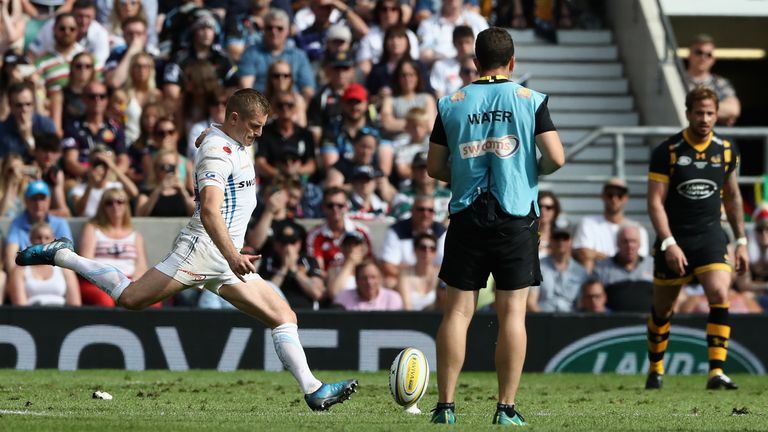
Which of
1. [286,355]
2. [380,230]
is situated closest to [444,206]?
[380,230]

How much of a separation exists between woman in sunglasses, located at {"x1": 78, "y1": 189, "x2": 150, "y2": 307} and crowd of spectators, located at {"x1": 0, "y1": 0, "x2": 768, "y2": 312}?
0.02 metres

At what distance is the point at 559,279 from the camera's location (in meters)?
15.1

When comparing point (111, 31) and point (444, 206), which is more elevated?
point (111, 31)

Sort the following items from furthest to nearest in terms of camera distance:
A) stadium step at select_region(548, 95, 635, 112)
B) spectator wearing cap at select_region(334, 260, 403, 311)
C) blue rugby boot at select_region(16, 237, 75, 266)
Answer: stadium step at select_region(548, 95, 635, 112)
spectator wearing cap at select_region(334, 260, 403, 311)
blue rugby boot at select_region(16, 237, 75, 266)

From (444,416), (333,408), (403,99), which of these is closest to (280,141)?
(403,99)

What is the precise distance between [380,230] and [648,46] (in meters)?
5.70

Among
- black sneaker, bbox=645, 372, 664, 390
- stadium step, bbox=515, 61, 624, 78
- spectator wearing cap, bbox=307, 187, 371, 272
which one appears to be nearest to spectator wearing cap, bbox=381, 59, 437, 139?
spectator wearing cap, bbox=307, 187, 371, 272

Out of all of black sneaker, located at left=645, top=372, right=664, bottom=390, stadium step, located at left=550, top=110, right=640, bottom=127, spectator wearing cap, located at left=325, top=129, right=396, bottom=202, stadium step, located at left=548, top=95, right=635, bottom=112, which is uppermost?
stadium step, located at left=548, top=95, right=635, bottom=112

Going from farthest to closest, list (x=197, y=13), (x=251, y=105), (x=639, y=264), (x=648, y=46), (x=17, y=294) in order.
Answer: (x=648, y=46) < (x=197, y=13) < (x=639, y=264) < (x=17, y=294) < (x=251, y=105)

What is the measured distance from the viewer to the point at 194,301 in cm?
1487

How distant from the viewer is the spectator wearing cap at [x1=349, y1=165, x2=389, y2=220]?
A: 16.2 m

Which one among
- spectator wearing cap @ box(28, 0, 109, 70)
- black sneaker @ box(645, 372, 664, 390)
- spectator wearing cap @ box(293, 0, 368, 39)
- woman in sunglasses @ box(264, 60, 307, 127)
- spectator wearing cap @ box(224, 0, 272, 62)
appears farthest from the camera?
spectator wearing cap @ box(293, 0, 368, 39)

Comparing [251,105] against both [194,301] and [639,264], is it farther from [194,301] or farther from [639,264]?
Answer: [639,264]

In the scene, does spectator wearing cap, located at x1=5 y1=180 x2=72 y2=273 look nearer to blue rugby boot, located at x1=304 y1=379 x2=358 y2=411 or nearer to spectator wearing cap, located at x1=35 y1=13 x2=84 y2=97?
spectator wearing cap, located at x1=35 y1=13 x2=84 y2=97
